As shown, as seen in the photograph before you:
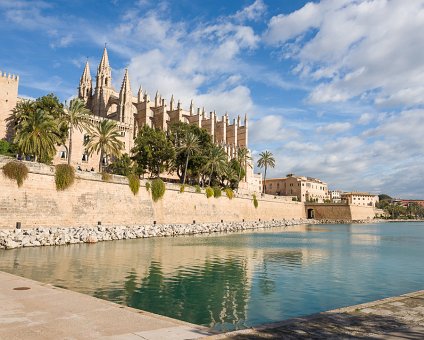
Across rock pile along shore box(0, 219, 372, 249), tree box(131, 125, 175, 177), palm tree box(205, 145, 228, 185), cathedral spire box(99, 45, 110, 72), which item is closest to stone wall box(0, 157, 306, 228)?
rock pile along shore box(0, 219, 372, 249)

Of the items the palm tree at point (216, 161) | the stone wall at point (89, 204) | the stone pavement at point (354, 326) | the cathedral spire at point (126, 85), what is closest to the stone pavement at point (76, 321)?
the stone pavement at point (354, 326)

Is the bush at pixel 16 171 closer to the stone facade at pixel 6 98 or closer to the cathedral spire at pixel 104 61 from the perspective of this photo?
the stone facade at pixel 6 98

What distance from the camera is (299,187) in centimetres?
12369

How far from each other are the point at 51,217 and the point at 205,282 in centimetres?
1812

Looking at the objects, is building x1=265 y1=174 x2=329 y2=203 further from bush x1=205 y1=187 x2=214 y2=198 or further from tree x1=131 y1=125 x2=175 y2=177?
tree x1=131 y1=125 x2=175 y2=177

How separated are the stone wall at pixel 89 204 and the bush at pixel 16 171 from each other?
1.05ft

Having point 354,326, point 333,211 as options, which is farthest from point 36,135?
point 333,211

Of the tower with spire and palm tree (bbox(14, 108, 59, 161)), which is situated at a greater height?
the tower with spire

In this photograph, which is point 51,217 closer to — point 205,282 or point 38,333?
point 205,282

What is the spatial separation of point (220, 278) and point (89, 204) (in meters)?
19.5

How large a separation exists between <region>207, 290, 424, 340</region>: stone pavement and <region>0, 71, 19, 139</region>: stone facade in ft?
167

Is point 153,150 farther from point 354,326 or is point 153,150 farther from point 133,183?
point 354,326

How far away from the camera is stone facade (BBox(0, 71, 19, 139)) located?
49.3m

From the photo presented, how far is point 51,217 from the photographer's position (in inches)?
1109
